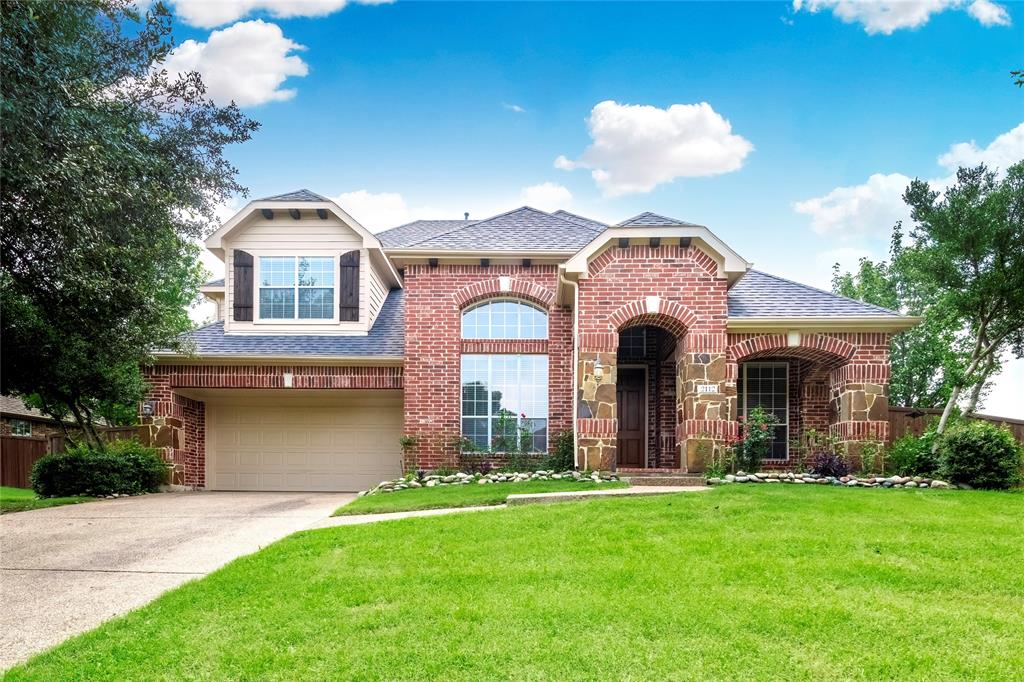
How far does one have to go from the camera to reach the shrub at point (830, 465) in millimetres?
12167

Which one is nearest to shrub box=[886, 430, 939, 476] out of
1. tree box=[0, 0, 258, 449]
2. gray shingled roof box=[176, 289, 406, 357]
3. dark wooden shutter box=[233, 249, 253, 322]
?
gray shingled roof box=[176, 289, 406, 357]

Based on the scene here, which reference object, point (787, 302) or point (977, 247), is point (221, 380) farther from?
point (977, 247)

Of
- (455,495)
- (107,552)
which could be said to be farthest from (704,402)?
(107,552)

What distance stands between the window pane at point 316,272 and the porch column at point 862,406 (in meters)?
10.7

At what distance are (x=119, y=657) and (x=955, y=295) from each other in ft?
45.6

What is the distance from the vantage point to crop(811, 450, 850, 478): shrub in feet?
39.9

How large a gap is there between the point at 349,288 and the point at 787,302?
9.13 metres

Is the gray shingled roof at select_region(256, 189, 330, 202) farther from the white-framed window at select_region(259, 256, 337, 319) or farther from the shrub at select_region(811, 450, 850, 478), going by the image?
the shrub at select_region(811, 450, 850, 478)

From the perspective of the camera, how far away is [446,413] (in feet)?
46.5

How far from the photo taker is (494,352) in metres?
14.4

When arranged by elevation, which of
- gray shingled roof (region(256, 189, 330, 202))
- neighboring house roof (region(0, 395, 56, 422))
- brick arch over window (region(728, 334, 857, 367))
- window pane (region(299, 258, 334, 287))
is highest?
gray shingled roof (region(256, 189, 330, 202))

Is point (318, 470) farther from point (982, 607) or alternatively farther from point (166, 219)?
point (982, 607)

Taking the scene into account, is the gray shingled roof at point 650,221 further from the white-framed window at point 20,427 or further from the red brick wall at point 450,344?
the white-framed window at point 20,427

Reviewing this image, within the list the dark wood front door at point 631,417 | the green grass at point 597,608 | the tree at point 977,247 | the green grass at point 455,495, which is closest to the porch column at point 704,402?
the green grass at point 455,495
